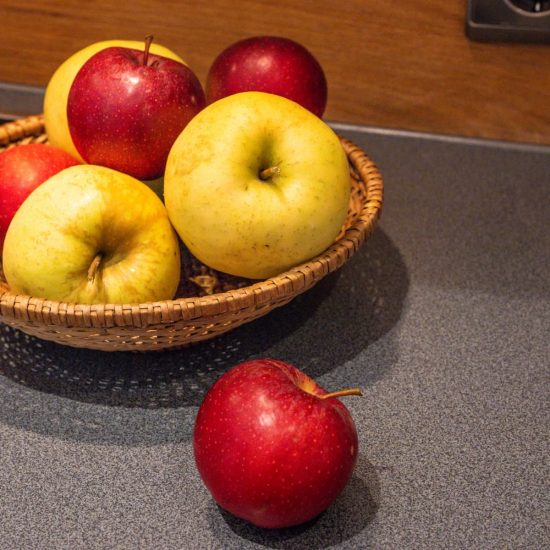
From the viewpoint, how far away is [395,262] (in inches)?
37.4

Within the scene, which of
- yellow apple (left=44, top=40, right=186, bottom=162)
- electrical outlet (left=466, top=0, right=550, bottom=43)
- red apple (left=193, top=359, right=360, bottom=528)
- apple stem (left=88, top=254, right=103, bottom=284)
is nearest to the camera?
red apple (left=193, top=359, right=360, bottom=528)

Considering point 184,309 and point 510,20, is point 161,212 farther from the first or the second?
point 510,20

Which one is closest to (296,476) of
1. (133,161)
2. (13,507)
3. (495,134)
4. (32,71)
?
(13,507)

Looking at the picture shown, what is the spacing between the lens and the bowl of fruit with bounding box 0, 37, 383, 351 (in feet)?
2.28

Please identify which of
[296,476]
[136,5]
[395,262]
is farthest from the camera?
[136,5]

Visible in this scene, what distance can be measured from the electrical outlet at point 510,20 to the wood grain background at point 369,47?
0.02 metres

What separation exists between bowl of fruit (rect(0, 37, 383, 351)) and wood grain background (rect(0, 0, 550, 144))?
0.37 m

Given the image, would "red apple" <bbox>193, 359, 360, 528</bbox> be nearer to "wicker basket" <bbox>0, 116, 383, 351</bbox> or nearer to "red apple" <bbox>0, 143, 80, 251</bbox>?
"wicker basket" <bbox>0, 116, 383, 351</bbox>

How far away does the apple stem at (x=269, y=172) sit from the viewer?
708 mm

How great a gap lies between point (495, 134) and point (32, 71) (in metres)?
0.68

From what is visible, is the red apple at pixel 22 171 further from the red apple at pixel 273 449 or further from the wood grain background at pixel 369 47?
the wood grain background at pixel 369 47

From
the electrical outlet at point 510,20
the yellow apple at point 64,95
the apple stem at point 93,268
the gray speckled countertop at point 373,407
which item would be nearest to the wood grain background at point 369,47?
the electrical outlet at point 510,20

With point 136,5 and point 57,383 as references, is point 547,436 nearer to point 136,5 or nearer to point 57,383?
point 57,383

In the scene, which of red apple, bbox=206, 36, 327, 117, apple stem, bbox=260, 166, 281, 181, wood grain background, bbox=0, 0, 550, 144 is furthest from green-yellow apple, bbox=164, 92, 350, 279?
wood grain background, bbox=0, 0, 550, 144
